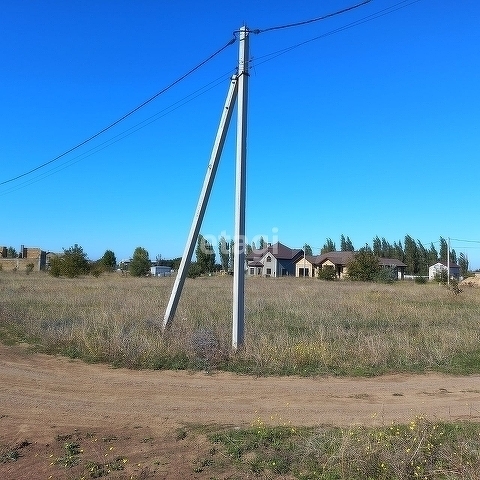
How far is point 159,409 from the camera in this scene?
6504mm

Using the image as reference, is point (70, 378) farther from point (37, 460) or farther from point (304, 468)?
point (304, 468)

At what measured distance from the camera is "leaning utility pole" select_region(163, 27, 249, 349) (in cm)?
1036

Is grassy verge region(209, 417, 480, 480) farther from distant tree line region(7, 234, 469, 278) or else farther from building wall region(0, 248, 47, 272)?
building wall region(0, 248, 47, 272)

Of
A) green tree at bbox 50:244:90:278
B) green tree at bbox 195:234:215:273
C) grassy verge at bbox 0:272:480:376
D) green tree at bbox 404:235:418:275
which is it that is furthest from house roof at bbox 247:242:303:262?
grassy verge at bbox 0:272:480:376

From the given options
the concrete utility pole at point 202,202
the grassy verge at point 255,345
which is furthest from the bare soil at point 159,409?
the concrete utility pole at point 202,202

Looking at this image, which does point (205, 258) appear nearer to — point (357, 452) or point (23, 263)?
point (23, 263)

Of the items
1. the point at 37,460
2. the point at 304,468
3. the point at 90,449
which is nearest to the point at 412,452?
the point at 304,468

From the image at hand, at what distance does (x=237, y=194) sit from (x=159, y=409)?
5.38 meters

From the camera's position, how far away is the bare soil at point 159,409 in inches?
187

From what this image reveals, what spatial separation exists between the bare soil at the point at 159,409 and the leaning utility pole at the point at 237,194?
210cm

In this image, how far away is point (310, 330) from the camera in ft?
41.6

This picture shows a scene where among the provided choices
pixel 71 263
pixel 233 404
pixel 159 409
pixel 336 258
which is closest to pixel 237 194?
pixel 233 404

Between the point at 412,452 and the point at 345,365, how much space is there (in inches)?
182

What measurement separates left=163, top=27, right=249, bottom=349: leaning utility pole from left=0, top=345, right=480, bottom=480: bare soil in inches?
82.9
